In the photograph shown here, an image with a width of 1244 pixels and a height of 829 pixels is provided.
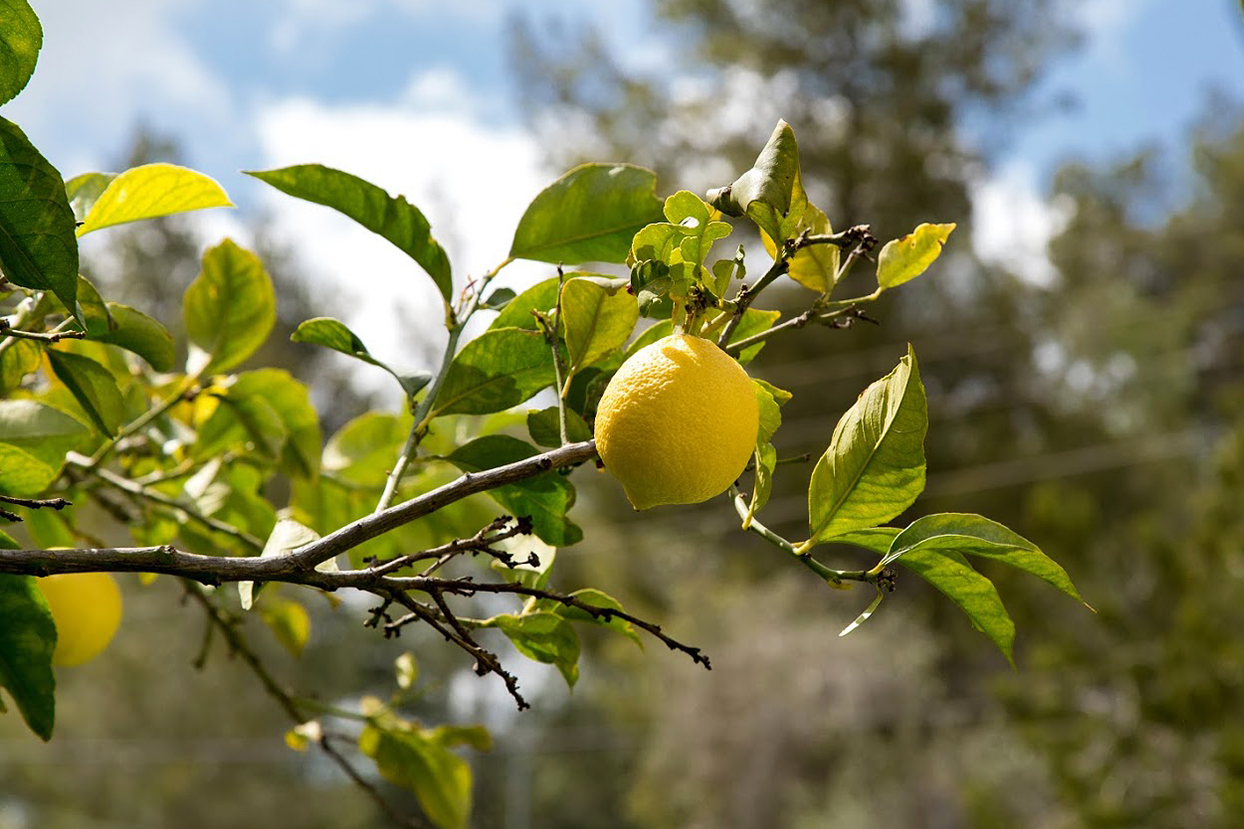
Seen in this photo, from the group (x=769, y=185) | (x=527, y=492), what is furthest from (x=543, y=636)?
(x=769, y=185)

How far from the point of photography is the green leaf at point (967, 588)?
0.25 metres

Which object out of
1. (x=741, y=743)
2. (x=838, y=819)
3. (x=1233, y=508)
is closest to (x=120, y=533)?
(x=741, y=743)

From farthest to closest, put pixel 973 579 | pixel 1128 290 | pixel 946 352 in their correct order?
pixel 1128 290
pixel 946 352
pixel 973 579

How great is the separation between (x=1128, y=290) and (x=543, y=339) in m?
8.91

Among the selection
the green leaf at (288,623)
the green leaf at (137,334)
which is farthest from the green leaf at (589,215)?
the green leaf at (288,623)

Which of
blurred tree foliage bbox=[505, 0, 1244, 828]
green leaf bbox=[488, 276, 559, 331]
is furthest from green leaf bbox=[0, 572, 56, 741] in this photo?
blurred tree foliage bbox=[505, 0, 1244, 828]

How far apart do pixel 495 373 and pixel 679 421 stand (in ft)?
0.27

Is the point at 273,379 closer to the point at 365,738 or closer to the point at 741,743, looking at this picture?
the point at 365,738

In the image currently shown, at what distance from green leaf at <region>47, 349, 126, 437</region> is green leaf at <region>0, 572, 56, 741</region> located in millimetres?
56

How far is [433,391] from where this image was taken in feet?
1.02

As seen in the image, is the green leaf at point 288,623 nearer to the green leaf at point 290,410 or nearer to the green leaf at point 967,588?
the green leaf at point 290,410

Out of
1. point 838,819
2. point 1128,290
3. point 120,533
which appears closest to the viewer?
point 838,819

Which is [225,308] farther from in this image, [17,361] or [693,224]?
[693,224]

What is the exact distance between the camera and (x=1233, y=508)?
140 inches
